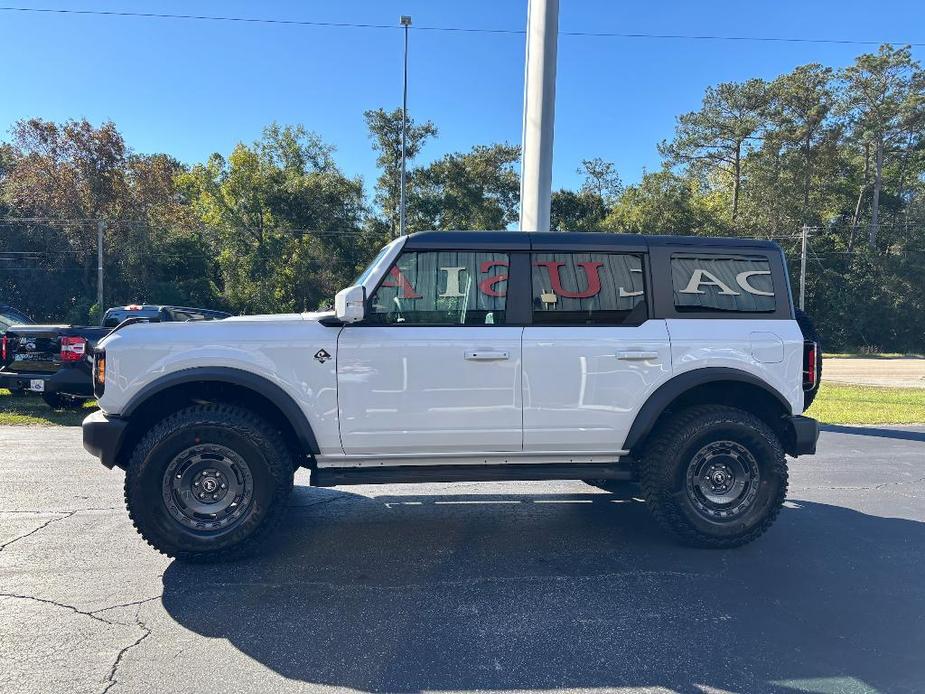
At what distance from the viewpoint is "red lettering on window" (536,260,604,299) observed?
4.31 m

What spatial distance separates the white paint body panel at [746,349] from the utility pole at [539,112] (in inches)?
222

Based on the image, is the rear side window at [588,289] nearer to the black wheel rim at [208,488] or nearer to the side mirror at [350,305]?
the side mirror at [350,305]

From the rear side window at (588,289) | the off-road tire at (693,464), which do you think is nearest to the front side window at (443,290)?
the rear side window at (588,289)

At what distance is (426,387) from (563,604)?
155 cm

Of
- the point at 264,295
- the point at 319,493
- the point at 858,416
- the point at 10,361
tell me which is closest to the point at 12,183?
the point at 264,295

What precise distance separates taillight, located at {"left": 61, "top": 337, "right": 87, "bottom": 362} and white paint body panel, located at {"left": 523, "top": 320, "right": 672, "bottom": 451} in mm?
7697

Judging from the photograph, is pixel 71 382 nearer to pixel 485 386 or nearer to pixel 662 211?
pixel 485 386

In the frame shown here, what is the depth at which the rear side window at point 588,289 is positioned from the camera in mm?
4277

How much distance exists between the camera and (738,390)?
4582 millimetres

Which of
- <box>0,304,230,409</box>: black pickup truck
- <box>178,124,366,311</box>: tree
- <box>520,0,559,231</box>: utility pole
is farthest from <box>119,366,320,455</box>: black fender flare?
<box>178,124,366,311</box>: tree

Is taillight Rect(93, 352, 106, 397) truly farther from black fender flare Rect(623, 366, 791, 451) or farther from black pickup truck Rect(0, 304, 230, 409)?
black pickup truck Rect(0, 304, 230, 409)

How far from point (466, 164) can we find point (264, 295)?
14.1 meters

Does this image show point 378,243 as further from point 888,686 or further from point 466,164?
point 888,686

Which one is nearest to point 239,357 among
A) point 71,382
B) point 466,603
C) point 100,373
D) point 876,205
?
point 100,373
